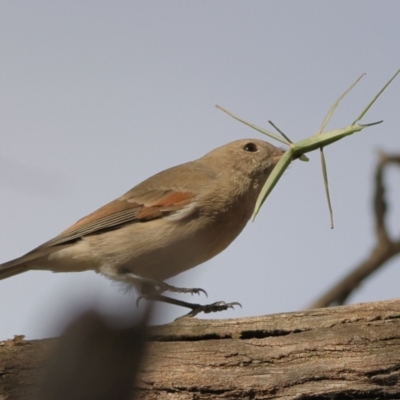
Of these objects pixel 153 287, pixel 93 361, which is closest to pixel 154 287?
pixel 153 287

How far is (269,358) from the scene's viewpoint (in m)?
3.80

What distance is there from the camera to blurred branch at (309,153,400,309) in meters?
7.21

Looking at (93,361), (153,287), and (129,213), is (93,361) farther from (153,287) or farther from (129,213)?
(129,213)

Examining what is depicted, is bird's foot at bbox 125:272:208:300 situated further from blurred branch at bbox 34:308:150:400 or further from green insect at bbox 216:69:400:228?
blurred branch at bbox 34:308:150:400

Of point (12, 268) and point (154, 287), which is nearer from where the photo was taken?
point (154, 287)

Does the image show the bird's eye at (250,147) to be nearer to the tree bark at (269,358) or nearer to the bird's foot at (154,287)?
the bird's foot at (154,287)

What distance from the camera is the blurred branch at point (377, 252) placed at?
7.21 metres

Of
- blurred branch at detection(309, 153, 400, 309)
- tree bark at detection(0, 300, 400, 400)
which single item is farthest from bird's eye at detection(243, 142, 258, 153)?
tree bark at detection(0, 300, 400, 400)

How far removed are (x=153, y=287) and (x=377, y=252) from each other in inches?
96.4

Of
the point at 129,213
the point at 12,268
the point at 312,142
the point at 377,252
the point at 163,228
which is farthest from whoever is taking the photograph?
the point at 377,252

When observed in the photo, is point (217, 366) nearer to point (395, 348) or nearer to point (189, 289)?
point (395, 348)

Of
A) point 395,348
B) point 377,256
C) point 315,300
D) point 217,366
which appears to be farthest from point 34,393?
point 377,256

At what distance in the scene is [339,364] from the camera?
3.65 meters

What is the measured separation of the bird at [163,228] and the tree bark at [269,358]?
2045 mm
